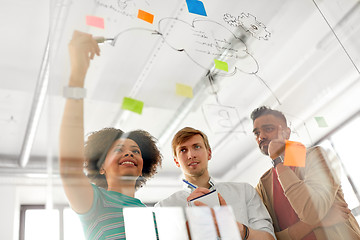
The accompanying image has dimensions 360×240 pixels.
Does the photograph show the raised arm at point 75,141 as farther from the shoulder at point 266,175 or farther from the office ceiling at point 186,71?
the shoulder at point 266,175

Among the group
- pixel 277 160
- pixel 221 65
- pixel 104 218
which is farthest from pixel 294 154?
pixel 104 218

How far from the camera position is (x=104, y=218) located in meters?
0.77

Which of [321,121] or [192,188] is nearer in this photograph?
[192,188]

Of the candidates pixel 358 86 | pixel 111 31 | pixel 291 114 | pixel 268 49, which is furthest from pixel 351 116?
pixel 111 31

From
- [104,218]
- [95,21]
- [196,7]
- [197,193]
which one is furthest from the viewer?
[196,7]

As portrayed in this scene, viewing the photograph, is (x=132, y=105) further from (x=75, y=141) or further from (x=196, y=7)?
(x=196, y=7)

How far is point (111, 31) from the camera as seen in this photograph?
41.9 inches

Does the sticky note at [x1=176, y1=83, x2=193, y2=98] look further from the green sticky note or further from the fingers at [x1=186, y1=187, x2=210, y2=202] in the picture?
the fingers at [x1=186, y1=187, x2=210, y2=202]

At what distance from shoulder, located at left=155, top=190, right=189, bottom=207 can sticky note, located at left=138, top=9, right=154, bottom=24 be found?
590 millimetres

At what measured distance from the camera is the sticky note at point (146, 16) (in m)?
1.15

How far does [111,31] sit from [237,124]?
0.51 meters

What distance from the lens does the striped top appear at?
76 centimetres

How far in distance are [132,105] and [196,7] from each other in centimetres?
50

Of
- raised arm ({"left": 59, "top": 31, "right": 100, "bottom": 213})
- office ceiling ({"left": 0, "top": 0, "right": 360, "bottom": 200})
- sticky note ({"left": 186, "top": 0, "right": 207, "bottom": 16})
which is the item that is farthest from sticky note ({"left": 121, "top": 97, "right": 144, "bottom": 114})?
sticky note ({"left": 186, "top": 0, "right": 207, "bottom": 16})
